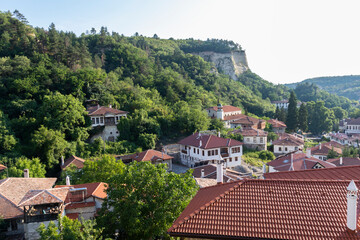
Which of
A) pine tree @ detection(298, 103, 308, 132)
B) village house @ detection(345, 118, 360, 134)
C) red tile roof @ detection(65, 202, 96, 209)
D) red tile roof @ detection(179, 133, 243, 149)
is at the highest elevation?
pine tree @ detection(298, 103, 308, 132)

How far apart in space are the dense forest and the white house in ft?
3.92

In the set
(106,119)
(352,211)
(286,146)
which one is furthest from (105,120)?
(352,211)

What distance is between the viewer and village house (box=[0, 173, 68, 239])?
15.0 meters

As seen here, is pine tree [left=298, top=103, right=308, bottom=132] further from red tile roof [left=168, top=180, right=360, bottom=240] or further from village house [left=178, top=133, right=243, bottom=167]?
red tile roof [left=168, top=180, right=360, bottom=240]

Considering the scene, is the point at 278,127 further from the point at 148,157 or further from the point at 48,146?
the point at 48,146

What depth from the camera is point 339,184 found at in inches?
317

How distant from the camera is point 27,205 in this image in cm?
1469

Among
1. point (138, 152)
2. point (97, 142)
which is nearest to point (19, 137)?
point (97, 142)

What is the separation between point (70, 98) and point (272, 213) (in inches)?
1260

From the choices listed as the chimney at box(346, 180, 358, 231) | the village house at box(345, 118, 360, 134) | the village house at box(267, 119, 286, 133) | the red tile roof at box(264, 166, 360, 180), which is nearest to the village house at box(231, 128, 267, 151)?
the village house at box(267, 119, 286, 133)

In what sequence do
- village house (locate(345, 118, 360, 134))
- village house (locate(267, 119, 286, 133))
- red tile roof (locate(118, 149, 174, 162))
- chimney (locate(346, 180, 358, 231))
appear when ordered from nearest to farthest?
chimney (locate(346, 180, 358, 231)) < red tile roof (locate(118, 149, 174, 162)) < village house (locate(267, 119, 286, 133)) < village house (locate(345, 118, 360, 134))

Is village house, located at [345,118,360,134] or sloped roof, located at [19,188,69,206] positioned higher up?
sloped roof, located at [19,188,69,206]

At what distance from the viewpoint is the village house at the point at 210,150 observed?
111 ft

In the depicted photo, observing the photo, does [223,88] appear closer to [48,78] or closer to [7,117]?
[48,78]
